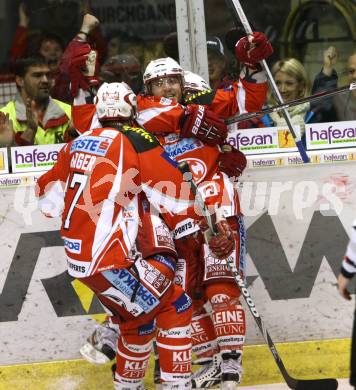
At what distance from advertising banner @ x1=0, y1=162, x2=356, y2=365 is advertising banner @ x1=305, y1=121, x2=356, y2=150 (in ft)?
0.36

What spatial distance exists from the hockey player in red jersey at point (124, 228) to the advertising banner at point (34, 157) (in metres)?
0.70

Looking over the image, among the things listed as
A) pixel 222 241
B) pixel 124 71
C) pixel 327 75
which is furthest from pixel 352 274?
pixel 124 71

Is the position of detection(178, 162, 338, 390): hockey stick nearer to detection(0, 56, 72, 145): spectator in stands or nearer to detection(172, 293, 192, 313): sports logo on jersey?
detection(172, 293, 192, 313): sports logo on jersey

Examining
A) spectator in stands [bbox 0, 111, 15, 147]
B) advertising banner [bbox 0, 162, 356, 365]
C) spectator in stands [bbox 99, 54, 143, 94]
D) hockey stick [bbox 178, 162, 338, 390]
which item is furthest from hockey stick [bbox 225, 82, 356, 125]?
spectator in stands [bbox 0, 111, 15, 147]

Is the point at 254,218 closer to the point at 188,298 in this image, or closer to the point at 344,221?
the point at 344,221

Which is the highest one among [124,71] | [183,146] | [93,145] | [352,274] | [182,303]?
[124,71]

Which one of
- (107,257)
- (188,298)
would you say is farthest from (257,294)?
(107,257)

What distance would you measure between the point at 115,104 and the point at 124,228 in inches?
21.7

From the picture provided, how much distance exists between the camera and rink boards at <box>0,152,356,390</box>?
5906mm

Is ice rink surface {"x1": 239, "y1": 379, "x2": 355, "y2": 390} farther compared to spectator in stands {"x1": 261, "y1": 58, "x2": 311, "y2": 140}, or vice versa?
spectator in stands {"x1": 261, "y1": 58, "x2": 311, "y2": 140}

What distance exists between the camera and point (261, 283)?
5977 millimetres

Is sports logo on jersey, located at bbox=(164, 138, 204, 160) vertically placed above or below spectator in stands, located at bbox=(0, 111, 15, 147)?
below

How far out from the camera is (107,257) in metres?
4.94

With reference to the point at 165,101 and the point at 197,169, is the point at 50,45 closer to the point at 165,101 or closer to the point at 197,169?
the point at 165,101
